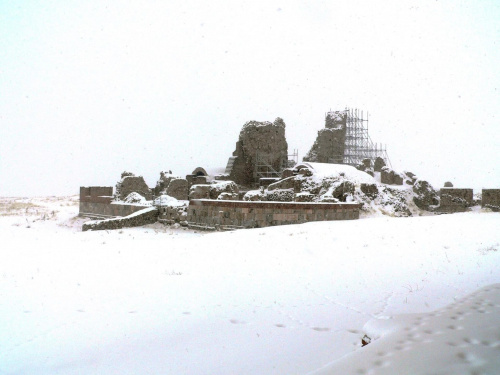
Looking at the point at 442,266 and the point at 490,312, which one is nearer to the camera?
the point at 490,312

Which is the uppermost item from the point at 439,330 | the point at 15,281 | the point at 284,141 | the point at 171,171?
the point at 284,141

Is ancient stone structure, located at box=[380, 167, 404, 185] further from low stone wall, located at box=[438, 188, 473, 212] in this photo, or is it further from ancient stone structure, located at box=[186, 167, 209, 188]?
ancient stone structure, located at box=[186, 167, 209, 188]

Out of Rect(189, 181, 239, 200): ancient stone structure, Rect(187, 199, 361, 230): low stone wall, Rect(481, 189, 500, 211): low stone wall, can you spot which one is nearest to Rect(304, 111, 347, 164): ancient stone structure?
Rect(481, 189, 500, 211): low stone wall

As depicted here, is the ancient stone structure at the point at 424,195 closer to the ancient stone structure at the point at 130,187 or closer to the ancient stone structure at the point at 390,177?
the ancient stone structure at the point at 390,177

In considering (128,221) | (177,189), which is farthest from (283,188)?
(128,221)

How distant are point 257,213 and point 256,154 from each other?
1903 centimetres

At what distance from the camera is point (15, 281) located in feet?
17.3

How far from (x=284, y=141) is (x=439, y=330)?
30.9 metres

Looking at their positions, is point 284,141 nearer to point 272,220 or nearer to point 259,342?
point 272,220

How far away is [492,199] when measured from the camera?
20.8 meters

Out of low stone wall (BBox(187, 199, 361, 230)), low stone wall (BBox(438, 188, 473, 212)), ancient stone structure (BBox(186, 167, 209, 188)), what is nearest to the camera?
low stone wall (BBox(187, 199, 361, 230))

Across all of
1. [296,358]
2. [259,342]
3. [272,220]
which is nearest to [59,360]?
[259,342]

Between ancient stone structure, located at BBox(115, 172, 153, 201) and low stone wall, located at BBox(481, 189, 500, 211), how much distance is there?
20715 mm

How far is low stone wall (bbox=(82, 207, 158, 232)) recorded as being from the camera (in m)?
13.8
